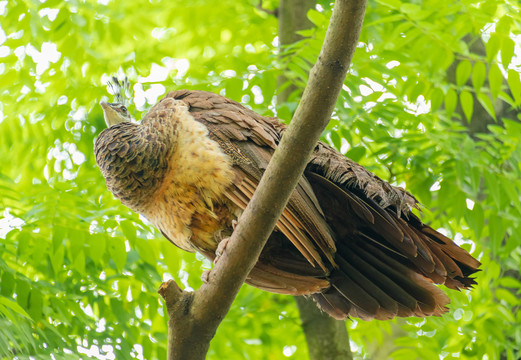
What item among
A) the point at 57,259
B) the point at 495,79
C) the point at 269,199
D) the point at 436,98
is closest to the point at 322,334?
the point at 436,98

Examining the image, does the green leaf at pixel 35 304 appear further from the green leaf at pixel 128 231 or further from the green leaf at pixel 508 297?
the green leaf at pixel 508 297

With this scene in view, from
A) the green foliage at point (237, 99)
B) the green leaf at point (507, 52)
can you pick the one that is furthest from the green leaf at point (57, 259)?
the green leaf at point (507, 52)

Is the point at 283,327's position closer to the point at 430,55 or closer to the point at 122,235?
the point at 122,235

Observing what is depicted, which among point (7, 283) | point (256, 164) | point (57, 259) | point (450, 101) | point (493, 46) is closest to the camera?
point (256, 164)

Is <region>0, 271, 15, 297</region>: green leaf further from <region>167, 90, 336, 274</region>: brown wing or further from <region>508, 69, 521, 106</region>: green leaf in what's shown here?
<region>508, 69, 521, 106</region>: green leaf

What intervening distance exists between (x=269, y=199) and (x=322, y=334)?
7.89 ft

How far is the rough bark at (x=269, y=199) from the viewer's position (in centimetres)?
192

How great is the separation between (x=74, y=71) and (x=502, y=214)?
307 centimetres

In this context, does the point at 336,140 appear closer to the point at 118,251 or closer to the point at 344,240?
the point at 344,240

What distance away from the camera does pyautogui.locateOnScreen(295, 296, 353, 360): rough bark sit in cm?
418

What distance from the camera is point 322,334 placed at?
4.24m

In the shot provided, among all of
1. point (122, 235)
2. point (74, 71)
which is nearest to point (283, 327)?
point (122, 235)

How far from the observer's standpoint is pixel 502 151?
4.07m

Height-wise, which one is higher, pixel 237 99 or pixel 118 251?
pixel 237 99
